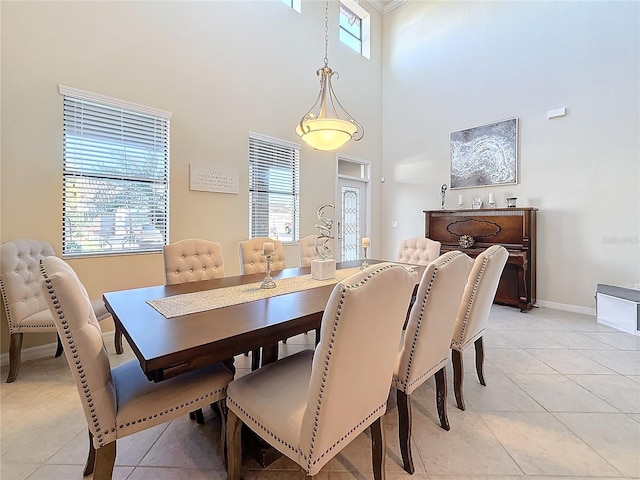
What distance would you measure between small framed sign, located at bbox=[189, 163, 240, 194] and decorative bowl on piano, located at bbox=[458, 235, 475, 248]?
336cm

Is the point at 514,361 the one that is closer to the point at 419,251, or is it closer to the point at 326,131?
the point at 419,251

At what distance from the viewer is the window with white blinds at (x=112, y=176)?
107 inches

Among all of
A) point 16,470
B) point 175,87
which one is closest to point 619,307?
point 16,470

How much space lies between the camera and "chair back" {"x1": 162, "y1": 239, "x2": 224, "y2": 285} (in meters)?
2.32

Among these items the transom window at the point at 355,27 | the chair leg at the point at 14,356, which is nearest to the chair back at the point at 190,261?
the chair leg at the point at 14,356

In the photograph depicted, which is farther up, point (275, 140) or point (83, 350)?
point (275, 140)

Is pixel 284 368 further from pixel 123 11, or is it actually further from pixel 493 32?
pixel 493 32

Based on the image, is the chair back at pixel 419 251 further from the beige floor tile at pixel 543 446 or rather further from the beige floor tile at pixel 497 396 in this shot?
the beige floor tile at pixel 543 446

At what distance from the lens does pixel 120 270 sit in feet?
9.87

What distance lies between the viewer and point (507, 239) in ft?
13.5

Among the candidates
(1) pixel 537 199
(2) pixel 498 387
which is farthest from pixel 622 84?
(2) pixel 498 387

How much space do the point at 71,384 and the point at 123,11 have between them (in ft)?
11.4

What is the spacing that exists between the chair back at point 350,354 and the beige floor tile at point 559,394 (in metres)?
1.60

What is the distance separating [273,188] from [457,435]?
140 inches
